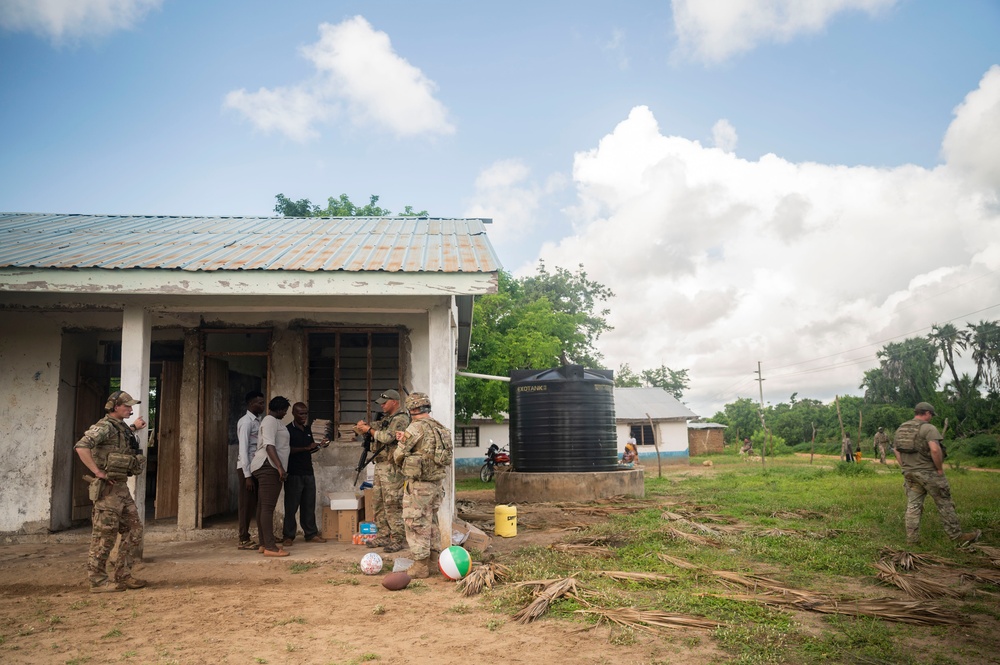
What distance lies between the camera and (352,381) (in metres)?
8.36

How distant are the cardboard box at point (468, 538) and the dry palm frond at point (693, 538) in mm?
2224

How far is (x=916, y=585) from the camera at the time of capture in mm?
5219

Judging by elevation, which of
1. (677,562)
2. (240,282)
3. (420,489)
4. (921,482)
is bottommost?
(677,562)

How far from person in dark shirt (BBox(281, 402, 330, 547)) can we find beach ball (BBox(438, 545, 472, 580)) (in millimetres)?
2321

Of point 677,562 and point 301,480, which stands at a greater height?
point 301,480

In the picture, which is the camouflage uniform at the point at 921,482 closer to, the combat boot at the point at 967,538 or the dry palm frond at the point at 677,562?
the combat boot at the point at 967,538

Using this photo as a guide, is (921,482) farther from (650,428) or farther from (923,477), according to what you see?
(650,428)

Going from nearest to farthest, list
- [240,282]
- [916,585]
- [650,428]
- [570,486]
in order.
Result: [916,585] < [240,282] < [570,486] < [650,428]

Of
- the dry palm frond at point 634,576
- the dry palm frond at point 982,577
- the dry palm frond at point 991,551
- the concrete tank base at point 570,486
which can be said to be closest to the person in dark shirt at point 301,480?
the dry palm frond at point 634,576

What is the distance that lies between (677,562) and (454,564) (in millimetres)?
2115

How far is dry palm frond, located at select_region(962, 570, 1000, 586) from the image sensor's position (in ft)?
17.8

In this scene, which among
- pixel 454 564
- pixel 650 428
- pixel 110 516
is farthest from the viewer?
pixel 650 428

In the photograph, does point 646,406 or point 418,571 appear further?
point 646,406

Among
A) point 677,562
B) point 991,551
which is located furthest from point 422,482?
point 991,551
